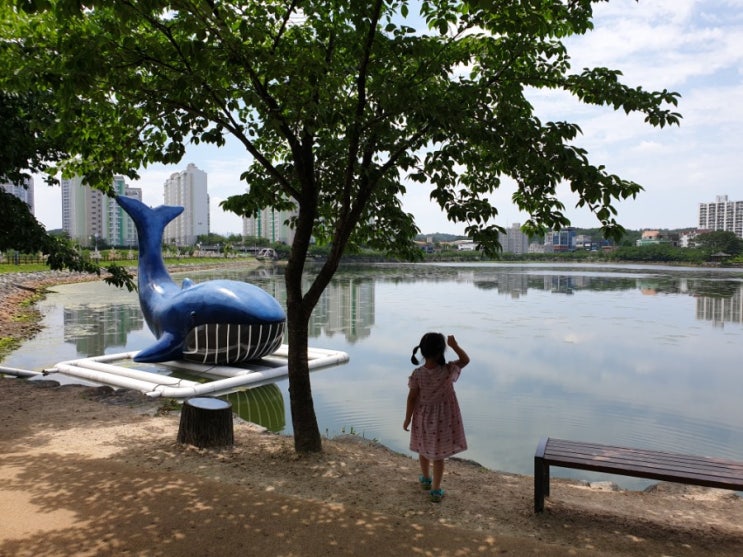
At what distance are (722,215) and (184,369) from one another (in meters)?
187

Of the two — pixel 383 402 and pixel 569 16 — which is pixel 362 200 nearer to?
pixel 569 16

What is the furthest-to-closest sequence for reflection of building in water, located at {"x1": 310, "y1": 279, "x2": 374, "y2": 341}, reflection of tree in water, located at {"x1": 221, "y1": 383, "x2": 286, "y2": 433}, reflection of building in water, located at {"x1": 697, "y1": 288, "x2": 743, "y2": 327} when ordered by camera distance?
reflection of building in water, located at {"x1": 697, "y1": 288, "x2": 743, "y2": 327}
reflection of building in water, located at {"x1": 310, "y1": 279, "x2": 374, "y2": 341}
reflection of tree in water, located at {"x1": 221, "y1": 383, "x2": 286, "y2": 433}

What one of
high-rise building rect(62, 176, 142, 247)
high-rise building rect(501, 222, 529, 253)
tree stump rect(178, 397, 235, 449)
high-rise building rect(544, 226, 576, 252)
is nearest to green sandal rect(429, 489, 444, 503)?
tree stump rect(178, 397, 235, 449)

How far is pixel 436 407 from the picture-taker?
496cm

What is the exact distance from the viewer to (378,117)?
5453 millimetres

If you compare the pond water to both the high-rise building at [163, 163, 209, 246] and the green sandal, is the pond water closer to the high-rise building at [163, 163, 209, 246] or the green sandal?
the green sandal

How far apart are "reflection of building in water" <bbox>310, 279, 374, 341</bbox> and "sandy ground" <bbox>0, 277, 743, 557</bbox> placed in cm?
1189

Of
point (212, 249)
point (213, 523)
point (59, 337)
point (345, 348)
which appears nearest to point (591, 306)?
point (345, 348)

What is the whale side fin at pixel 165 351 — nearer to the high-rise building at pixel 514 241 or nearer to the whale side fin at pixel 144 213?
the whale side fin at pixel 144 213

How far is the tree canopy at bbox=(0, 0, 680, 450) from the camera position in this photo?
4891mm

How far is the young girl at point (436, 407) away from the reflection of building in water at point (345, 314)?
12969mm

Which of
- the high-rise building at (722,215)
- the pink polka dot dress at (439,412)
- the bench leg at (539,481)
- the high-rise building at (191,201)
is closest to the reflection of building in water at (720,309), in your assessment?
the bench leg at (539,481)

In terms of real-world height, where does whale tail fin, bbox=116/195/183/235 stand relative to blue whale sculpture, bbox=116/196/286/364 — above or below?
above

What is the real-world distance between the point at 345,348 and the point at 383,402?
549cm
